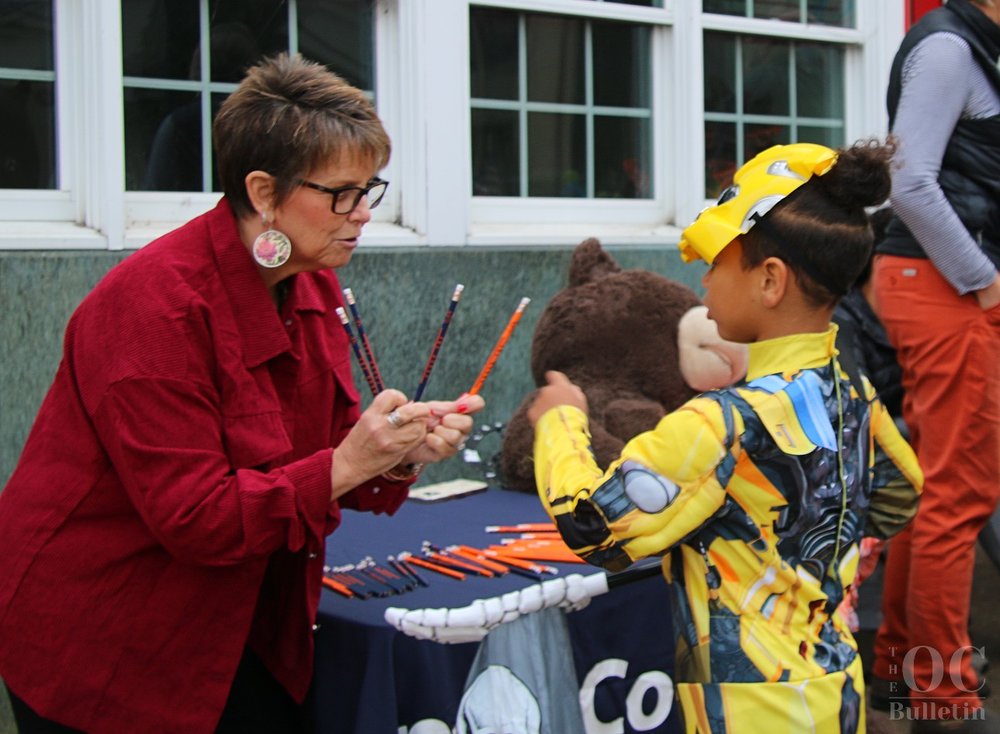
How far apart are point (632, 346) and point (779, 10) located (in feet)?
7.10

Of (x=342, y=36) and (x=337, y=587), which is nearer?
(x=337, y=587)

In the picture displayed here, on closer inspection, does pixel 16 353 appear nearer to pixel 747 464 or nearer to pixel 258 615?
pixel 258 615

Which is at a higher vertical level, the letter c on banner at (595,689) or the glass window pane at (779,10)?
the glass window pane at (779,10)

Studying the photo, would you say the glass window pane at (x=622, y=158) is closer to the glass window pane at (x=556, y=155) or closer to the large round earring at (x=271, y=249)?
the glass window pane at (x=556, y=155)

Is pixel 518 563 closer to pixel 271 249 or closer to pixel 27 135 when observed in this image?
pixel 271 249

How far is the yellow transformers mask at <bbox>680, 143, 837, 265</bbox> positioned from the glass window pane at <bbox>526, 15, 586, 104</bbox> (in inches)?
102

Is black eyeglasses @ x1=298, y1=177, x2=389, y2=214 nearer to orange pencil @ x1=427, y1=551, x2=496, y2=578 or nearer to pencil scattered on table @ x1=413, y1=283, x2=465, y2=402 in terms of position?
pencil scattered on table @ x1=413, y1=283, x2=465, y2=402

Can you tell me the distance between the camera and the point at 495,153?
14.5 ft

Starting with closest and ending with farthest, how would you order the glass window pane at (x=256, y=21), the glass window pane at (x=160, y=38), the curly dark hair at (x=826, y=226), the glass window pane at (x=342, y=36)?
the curly dark hair at (x=826, y=226) → the glass window pane at (x=160, y=38) → the glass window pane at (x=256, y=21) → the glass window pane at (x=342, y=36)

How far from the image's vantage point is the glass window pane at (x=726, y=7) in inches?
192

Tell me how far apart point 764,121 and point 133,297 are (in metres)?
Result: 3.77

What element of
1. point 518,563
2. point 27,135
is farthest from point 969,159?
Result: point 27,135

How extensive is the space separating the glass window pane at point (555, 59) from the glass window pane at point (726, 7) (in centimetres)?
60

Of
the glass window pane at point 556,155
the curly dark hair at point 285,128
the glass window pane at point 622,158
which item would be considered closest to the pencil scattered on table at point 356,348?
the curly dark hair at point 285,128
